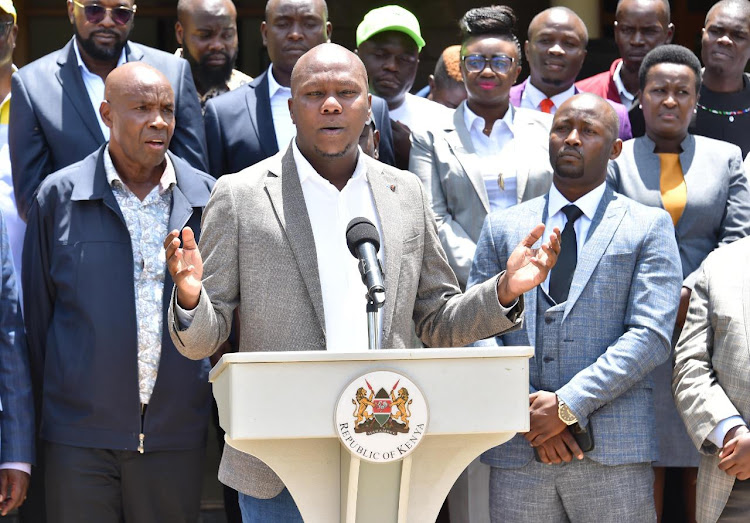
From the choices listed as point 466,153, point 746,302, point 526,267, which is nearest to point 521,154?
point 466,153

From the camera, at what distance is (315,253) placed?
3434 millimetres

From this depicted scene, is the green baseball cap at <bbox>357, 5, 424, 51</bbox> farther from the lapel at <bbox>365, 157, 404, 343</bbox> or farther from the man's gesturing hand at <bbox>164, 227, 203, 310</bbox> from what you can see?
the man's gesturing hand at <bbox>164, 227, 203, 310</bbox>

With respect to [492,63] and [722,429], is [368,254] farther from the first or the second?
[492,63]

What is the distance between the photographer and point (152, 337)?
444 cm

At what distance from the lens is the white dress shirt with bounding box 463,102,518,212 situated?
521 centimetres

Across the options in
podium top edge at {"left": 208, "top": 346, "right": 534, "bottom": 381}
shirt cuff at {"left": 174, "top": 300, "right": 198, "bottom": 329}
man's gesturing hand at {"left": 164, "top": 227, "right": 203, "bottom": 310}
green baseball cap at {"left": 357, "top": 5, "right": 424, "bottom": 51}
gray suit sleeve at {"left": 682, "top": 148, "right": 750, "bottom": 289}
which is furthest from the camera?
green baseball cap at {"left": 357, "top": 5, "right": 424, "bottom": 51}

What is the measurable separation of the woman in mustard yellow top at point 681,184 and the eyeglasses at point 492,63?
67 centimetres

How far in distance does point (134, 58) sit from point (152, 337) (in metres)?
1.54

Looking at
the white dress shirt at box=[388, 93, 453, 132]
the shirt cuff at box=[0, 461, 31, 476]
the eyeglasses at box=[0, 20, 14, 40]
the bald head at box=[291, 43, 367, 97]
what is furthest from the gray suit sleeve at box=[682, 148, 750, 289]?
the eyeglasses at box=[0, 20, 14, 40]

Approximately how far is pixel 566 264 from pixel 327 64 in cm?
154

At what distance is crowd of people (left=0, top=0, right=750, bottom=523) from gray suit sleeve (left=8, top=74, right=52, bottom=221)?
0.5 inches

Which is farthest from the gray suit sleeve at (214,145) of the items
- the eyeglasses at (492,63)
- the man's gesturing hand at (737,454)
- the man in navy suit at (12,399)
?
the man's gesturing hand at (737,454)

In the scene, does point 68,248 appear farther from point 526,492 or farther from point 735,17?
point 735,17

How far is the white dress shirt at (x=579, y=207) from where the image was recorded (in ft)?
15.3
